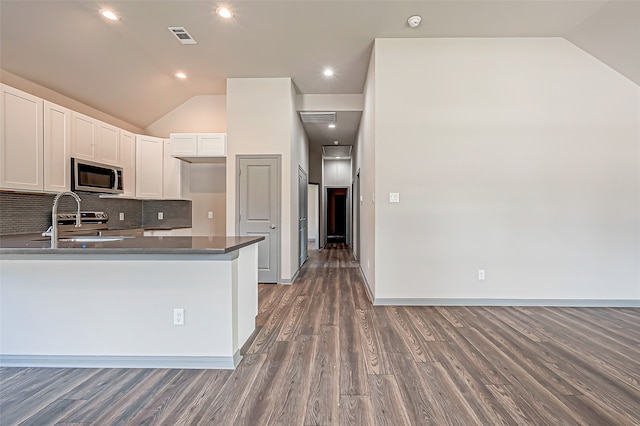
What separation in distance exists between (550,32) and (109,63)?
5.47m

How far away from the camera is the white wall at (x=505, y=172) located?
336cm

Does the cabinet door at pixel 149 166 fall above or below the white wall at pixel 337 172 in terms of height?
below

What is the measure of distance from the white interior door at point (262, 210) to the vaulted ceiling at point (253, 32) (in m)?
1.57

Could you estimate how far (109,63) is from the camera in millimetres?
3779

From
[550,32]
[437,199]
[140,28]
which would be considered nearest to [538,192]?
[437,199]

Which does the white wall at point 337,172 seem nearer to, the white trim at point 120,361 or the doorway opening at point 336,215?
the doorway opening at point 336,215

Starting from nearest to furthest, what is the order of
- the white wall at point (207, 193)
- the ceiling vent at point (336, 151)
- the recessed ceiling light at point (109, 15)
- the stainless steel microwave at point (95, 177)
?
the recessed ceiling light at point (109, 15) → the stainless steel microwave at point (95, 177) → the white wall at point (207, 193) → the ceiling vent at point (336, 151)

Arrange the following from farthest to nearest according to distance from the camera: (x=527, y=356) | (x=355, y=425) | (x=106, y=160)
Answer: (x=106, y=160) → (x=527, y=356) → (x=355, y=425)

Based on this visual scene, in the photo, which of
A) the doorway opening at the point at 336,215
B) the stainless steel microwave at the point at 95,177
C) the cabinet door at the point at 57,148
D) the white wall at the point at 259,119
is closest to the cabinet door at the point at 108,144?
the stainless steel microwave at the point at 95,177

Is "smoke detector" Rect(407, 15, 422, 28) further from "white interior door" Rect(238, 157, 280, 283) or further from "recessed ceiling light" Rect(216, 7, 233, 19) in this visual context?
"white interior door" Rect(238, 157, 280, 283)

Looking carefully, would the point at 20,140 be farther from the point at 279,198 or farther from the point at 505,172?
the point at 505,172

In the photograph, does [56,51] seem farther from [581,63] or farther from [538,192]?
[581,63]

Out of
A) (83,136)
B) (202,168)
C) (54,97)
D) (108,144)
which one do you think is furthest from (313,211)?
(54,97)

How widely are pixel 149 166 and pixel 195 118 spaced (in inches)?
47.5
